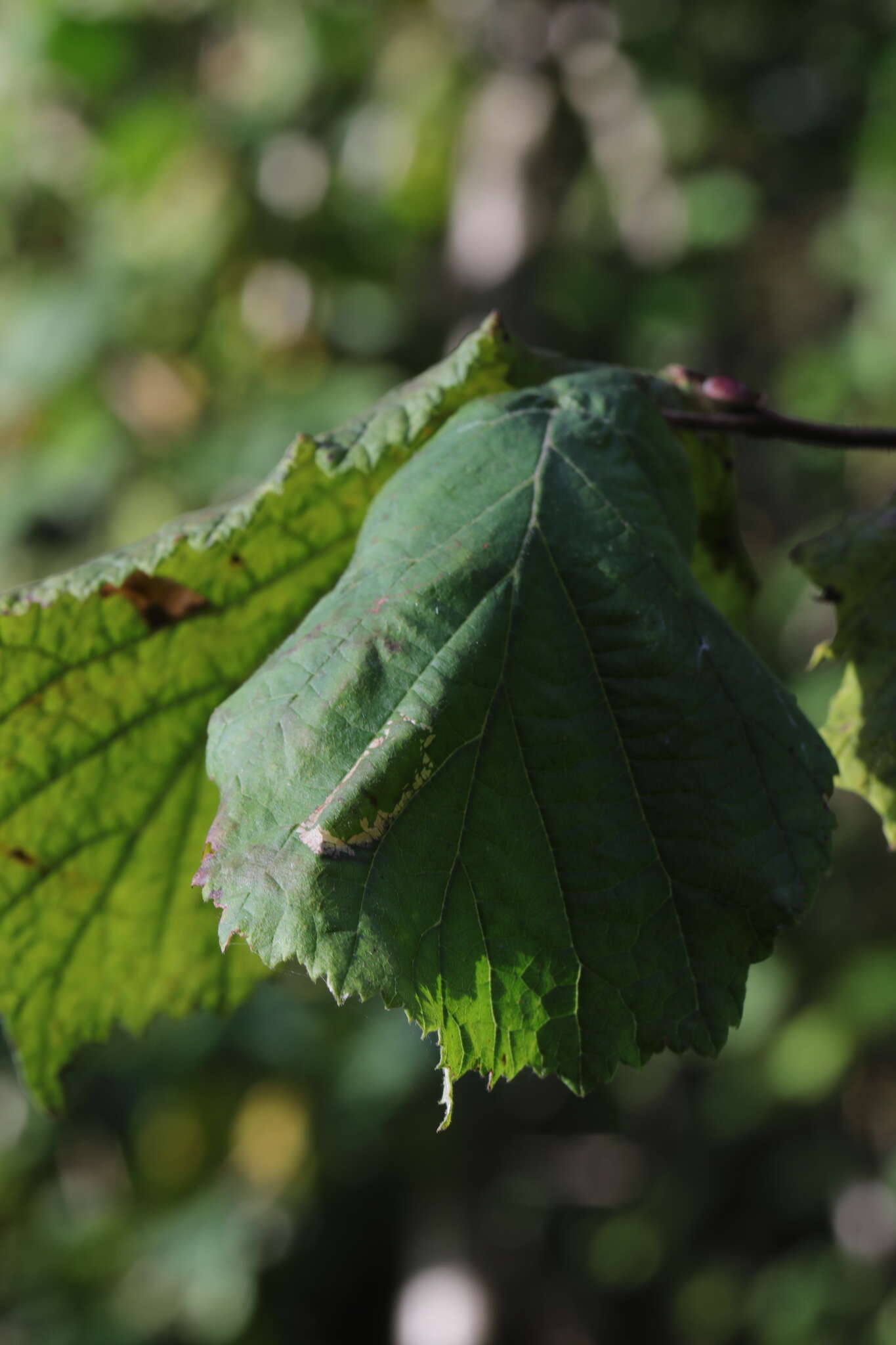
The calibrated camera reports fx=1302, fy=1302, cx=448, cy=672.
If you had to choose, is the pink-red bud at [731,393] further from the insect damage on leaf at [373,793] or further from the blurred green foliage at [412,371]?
the blurred green foliage at [412,371]

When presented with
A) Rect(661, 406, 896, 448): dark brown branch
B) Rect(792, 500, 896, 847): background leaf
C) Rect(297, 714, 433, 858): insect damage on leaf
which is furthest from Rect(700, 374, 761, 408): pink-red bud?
Rect(297, 714, 433, 858): insect damage on leaf

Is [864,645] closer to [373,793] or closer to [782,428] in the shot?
[782,428]

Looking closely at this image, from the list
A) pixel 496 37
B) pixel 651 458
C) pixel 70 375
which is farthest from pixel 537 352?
pixel 496 37

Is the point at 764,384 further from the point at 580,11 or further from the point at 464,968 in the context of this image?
the point at 464,968

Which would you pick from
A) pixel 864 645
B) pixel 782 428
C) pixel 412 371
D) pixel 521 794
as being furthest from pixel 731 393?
pixel 412 371

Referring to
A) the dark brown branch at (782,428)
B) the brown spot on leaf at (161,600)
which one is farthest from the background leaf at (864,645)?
the brown spot on leaf at (161,600)

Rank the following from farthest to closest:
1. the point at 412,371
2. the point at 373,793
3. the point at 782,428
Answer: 1. the point at 412,371
2. the point at 782,428
3. the point at 373,793

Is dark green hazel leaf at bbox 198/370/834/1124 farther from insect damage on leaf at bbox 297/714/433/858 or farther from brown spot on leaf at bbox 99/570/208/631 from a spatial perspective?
brown spot on leaf at bbox 99/570/208/631
